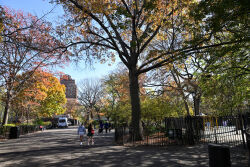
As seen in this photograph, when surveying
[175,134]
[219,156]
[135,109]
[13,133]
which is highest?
[135,109]

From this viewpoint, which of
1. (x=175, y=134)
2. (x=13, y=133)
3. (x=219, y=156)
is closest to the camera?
(x=219, y=156)

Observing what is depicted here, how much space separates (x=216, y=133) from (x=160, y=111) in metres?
6.36

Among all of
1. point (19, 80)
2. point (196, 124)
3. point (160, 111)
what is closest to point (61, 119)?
point (19, 80)

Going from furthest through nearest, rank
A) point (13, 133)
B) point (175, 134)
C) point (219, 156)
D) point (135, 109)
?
point (13, 133), point (135, 109), point (175, 134), point (219, 156)

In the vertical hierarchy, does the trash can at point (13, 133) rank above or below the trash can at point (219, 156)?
below

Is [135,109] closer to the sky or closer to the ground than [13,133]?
closer to the sky

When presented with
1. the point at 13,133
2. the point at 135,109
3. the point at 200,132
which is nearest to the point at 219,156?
the point at 200,132

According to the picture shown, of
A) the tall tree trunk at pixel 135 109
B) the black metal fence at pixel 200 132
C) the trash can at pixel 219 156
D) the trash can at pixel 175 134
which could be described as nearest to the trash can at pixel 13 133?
the black metal fence at pixel 200 132

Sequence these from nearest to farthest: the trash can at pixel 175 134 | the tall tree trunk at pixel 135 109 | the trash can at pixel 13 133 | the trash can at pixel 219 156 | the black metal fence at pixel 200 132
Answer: the trash can at pixel 219 156 < the black metal fence at pixel 200 132 < the trash can at pixel 175 134 < the tall tree trunk at pixel 135 109 < the trash can at pixel 13 133

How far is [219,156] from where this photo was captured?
5551 millimetres

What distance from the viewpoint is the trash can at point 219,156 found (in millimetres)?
5477

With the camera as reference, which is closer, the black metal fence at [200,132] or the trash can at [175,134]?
the black metal fence at [200,132]

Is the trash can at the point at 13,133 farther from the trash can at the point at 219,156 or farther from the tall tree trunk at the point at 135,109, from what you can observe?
the trash can at the point at 219,156

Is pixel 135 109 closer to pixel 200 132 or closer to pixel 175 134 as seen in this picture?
pixel 175 134
